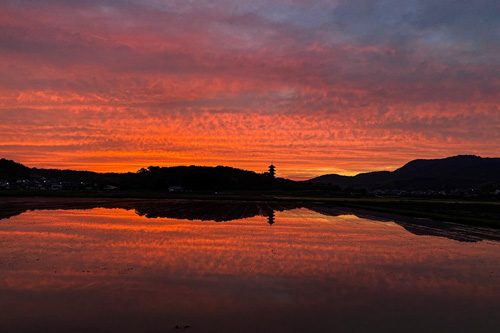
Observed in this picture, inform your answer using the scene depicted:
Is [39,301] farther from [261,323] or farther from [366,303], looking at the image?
[366,303]

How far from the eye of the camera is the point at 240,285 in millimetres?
12266

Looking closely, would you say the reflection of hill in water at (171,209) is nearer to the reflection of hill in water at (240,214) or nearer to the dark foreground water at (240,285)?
the reflection of hill in water at (240,214)

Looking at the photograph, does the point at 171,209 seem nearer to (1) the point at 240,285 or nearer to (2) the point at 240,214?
(2) the point at 240,214

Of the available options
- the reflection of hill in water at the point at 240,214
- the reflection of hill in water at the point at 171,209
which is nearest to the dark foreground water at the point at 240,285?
the reflection of hill in water at the point at 240,214

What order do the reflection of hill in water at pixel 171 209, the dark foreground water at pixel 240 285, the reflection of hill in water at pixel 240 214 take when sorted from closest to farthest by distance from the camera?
1. the dark foreground water at pixel 240 285
2. the reflection of hill in water at pixel 240 214
3. the reflection of hill in water at pixel 171 209

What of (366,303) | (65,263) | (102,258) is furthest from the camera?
(102,258)

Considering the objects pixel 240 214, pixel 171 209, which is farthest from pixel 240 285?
pixel 171 209

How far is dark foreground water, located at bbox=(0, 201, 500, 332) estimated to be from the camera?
A: 9.16 m

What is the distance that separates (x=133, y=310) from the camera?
9.70 m

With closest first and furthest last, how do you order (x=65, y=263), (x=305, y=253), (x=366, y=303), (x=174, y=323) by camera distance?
(x=174, y=323) < (x=366, y=303) < (x=65, y=263) < (x=305, y=253)

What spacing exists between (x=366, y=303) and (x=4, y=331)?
31.5ft

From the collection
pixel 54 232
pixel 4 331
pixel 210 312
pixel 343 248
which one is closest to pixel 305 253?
pixel 343 248

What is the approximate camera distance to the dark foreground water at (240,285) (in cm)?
916

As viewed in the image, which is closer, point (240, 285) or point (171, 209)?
point (240, 285)
